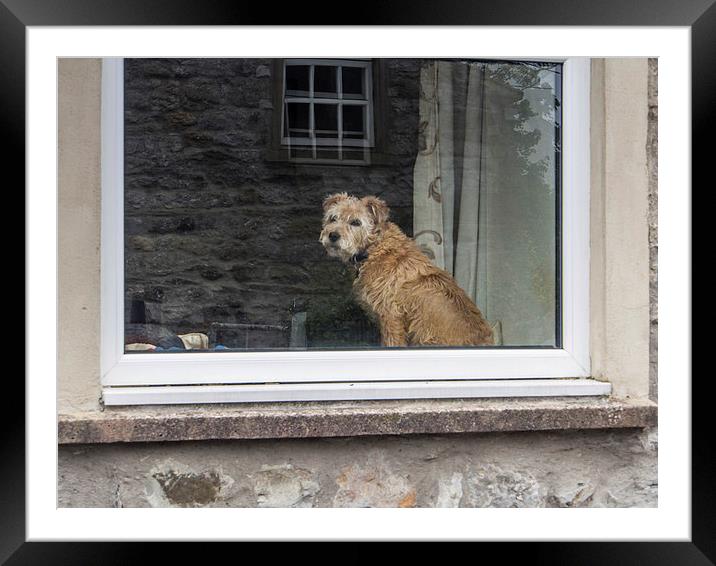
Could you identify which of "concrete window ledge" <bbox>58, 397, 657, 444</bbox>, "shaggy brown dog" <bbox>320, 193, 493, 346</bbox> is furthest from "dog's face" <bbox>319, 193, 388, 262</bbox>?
"concrete window ledge" <bbox>58, 397, 657, 444</bbox>

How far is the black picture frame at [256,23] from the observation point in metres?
1.81

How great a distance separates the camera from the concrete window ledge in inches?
77.7

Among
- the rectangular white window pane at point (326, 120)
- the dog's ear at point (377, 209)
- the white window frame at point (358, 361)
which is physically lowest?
the white window frame at point (358, 361)

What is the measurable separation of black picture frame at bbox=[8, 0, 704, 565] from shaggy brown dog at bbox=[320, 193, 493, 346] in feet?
2.47

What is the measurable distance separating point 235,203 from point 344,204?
1.35 feet

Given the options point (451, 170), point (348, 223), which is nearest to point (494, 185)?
point (451, 170)

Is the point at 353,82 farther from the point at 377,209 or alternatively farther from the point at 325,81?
the point at 377,209

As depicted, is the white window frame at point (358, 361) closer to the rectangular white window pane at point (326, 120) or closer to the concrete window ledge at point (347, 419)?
the concrete window ledge at point (347, 419)

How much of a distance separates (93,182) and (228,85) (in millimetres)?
653

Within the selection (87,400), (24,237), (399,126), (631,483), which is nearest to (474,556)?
(631,483)

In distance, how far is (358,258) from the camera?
2.45 m

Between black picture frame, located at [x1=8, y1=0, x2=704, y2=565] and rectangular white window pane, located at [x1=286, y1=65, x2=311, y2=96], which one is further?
rectangular white window pane, located at [x1=286, y1=65, x2=311, y2=96]

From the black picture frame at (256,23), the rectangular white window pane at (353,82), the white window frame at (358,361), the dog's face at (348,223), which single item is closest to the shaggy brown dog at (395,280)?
the dog's face at (348,223)

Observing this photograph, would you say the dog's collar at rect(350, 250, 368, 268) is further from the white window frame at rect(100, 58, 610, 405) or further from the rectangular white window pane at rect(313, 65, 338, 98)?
the rectangular white window pane at rect(313, 65, 338, 98)
